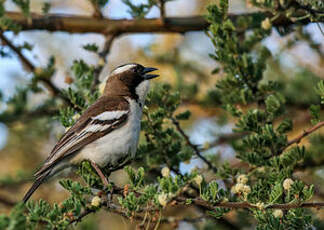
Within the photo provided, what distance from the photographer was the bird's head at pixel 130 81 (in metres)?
5.63

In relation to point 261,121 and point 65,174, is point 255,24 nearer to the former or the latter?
point 261,121

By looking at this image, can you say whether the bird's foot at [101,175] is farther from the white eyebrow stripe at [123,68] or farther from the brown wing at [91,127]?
the white eyebrow stripe at [123,68]

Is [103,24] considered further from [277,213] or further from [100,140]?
[277,213]

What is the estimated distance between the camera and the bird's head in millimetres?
5633

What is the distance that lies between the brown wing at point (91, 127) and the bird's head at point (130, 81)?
38 cm

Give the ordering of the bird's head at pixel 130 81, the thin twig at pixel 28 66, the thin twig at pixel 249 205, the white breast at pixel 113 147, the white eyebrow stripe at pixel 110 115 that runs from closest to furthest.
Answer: the thin twig at pixel 249 205
the white breast at pixel 113 147
the white eyebrow stripe at pixel 110 115
the thin twig at pixel 28 66
the bird's head at pixel 130 81

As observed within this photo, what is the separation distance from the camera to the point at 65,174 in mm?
4801

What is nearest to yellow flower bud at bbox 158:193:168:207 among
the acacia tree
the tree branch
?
the acacia tree

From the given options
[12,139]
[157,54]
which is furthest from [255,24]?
[12,139]

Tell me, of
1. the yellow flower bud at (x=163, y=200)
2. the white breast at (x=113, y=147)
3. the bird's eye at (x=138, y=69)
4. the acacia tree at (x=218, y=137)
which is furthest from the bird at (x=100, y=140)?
the yellow flower bud at (x=163, y=200)

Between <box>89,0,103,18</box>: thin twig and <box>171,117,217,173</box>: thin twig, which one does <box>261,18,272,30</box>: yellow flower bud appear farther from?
<box>89,0,103,18</box>: thin twig

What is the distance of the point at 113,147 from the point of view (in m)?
4.78

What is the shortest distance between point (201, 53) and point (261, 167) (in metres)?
4.23

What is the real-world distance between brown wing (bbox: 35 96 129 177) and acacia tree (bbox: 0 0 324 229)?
0.41ft
